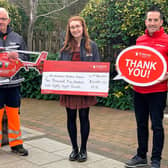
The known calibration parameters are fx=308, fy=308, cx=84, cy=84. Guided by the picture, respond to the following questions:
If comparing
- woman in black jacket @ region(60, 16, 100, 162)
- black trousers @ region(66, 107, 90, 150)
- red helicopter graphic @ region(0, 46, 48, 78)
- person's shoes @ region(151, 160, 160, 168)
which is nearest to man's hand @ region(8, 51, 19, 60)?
red helicopter graphic @ region(0, 46, 48, 78)

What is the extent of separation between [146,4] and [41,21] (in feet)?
23.7

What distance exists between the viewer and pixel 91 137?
17.8 feet

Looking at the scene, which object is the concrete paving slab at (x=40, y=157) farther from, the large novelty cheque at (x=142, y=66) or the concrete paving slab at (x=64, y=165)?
the large novelty cheque at (x=142, y=66)

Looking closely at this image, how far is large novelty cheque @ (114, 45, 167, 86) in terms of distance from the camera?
3613mm

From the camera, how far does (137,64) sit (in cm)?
378

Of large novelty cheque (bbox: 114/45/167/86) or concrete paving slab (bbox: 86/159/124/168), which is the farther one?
concrete paving slab (bbox: 86/159/124/168)

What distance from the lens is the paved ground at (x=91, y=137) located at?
13.6 feet

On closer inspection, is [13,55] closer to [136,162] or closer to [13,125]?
[13,125]

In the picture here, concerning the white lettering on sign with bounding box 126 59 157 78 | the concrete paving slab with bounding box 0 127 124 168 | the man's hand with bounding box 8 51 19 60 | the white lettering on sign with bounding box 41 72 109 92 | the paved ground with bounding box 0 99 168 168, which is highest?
the man's hand with bounding box 8 51 19 60

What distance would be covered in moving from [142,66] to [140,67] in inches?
1.1

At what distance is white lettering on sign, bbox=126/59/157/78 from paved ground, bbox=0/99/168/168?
1240 millimetres

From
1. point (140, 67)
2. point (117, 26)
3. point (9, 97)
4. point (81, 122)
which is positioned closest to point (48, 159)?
point (81, 122)

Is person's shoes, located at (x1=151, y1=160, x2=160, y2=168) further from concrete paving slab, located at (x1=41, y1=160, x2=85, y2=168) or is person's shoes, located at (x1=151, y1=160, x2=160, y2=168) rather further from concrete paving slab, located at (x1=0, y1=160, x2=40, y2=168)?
concrete paving slab, located at (x1=0, y1=160, x2=40, y2=168)

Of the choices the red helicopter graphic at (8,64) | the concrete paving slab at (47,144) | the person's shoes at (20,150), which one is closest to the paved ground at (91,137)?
the concrete paving slab at (47,144)
